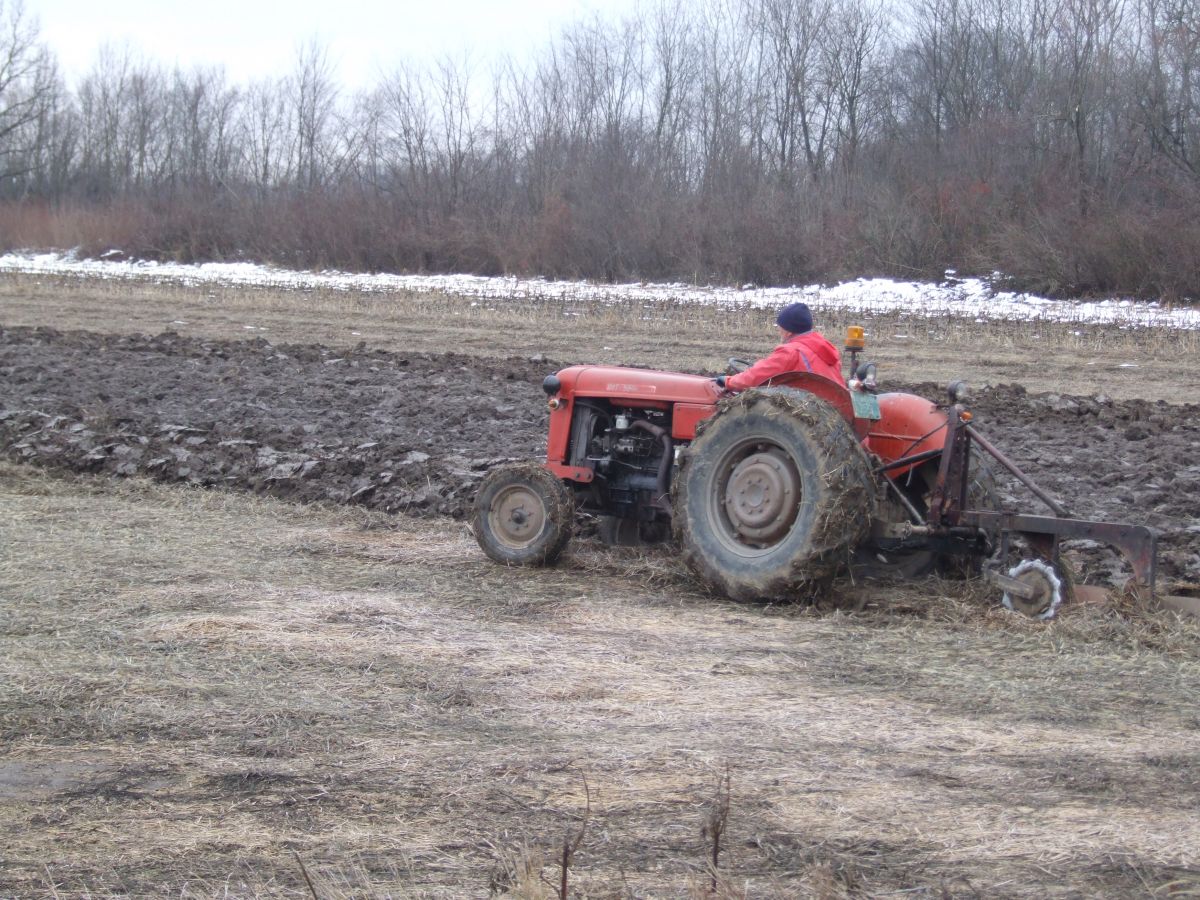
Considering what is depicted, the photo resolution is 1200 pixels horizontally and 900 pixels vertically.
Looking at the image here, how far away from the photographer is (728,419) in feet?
21.3

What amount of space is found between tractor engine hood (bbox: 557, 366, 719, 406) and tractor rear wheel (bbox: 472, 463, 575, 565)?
56cm

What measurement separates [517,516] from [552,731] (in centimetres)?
299

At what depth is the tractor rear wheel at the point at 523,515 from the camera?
720 cm

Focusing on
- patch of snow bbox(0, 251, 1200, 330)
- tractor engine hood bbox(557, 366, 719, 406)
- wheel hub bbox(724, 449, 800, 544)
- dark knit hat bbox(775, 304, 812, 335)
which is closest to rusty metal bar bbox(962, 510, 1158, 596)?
wheel hub bbox(724, 449, 800, 544)

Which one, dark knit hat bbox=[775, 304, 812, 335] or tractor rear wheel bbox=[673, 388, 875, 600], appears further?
dark knit hat bbox=[775, 304, 812, 335]

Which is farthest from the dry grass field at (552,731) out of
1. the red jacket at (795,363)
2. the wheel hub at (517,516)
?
the red jacket at (795,363)

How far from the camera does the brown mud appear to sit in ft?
29.3

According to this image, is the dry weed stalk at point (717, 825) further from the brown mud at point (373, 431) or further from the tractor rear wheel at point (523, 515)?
the brown mud at point (373, 431)

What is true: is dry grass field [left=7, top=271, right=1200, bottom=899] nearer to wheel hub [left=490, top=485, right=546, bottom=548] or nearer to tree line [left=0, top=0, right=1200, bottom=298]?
wheel hub [left=490, top=485, right=546, bottom=548]

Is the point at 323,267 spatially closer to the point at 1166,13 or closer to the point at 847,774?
the point at 1166,13

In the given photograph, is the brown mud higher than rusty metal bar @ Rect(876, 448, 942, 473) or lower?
lower

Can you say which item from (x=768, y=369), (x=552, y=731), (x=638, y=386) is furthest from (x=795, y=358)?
(x=552, y=731)

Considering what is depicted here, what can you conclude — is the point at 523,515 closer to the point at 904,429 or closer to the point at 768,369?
the point at 768,369

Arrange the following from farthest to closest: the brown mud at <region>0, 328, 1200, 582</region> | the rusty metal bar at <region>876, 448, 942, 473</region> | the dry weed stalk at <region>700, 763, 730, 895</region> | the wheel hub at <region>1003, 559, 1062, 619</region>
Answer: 1. the brown mud at <region>0, 328, 1200, 582</region>
2. the rusty metal bar at <region>876, 448, 942, 473</region>
3. the wheel hub at <region>1003, 559, 1062, 619</region>
4. the dry weed stalk at <region>700, 763, 730, 895</region>
